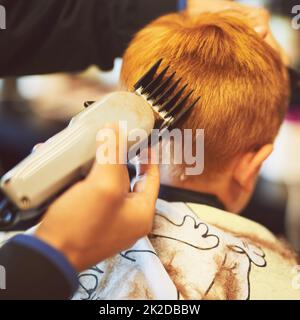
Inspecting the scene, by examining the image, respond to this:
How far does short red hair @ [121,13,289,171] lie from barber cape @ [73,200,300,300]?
0.11 metres

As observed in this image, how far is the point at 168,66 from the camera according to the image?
2.45ft

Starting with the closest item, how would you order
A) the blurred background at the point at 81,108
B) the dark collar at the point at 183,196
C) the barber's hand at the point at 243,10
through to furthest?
1. the dark collar at the point at 183,196
2. the barber's hand at the point at 243,10
3. the blurred background at the point at 81,108

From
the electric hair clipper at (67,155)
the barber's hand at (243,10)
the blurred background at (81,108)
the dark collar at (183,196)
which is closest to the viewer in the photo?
the electric hair clipper at (67,155)

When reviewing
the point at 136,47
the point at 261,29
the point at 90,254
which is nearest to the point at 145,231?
the point at 90,254

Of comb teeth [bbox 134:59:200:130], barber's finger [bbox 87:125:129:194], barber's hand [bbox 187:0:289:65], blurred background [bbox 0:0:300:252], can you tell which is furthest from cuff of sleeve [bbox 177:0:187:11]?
barber's finger [bbox 87:125:129:194]

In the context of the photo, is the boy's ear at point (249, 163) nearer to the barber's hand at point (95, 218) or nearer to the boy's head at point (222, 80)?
the boy's head at point (222, 80)

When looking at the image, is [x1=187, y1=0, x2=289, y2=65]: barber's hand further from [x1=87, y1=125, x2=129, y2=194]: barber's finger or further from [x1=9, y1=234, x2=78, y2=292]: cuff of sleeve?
[x1=9, y1=234, x2=78, y2=292]: cuff of sleeve

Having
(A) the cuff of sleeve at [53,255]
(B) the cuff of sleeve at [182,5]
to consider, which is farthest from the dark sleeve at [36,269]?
(B) the cuff of sleeve at [182,5]

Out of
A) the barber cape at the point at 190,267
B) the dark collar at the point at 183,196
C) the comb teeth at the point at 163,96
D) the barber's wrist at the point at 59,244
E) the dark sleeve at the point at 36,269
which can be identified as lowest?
the barber cape at the point at 190,267

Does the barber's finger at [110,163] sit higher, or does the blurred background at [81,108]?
the barber's finger at [110,163]

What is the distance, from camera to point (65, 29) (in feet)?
3.38

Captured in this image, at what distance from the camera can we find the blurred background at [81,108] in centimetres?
108

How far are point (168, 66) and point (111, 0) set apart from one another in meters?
0.37
